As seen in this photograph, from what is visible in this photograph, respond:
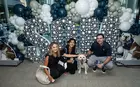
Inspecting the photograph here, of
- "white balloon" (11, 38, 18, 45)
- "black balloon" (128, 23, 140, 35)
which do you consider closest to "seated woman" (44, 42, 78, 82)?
"white balloon" (11, 38, 18, 45)

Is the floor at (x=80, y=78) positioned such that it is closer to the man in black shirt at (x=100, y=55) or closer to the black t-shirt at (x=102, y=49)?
the man in black shirt at (x=100, y=55)

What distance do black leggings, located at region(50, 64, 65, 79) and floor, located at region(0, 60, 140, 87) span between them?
0.09 meters

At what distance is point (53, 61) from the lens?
3189mm

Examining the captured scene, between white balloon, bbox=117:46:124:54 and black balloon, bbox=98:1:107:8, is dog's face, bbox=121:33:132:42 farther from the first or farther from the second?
black balloon, bbox=98:1:107:8

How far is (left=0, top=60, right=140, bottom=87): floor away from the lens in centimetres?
304

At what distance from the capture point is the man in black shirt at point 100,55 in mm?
3322

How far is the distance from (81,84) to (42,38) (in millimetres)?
1534

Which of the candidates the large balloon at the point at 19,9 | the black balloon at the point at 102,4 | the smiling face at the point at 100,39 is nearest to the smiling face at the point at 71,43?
the smiling face at the point at 100,39

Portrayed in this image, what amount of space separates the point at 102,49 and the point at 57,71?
1.11 meters

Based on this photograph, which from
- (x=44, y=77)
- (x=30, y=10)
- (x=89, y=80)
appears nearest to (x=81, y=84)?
(x=89, y=80)

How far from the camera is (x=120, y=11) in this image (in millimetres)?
3650

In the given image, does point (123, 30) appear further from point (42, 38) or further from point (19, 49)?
point (19, 49)

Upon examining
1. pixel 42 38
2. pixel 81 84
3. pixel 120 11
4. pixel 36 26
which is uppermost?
pixel 120 11

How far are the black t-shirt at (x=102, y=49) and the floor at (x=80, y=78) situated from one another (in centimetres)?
43
